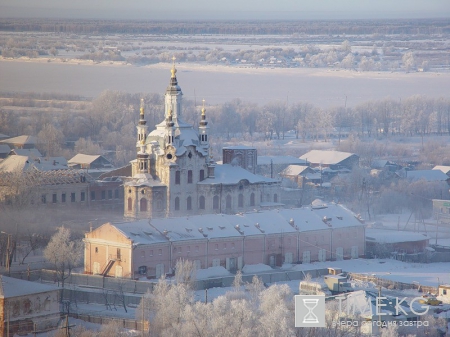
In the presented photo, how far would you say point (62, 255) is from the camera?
107 feet

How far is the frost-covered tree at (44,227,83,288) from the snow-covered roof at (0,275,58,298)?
4.39m

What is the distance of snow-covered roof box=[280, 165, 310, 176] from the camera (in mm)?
50562

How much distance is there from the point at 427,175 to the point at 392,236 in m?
14.0

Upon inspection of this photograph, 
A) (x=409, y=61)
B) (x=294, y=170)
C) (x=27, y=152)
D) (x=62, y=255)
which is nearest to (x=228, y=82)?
(x=409, y=61)

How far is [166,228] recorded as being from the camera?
33.7m

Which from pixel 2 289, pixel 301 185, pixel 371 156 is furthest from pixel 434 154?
pixel 2 289

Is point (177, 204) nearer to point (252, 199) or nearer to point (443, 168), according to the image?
point (252, 199)

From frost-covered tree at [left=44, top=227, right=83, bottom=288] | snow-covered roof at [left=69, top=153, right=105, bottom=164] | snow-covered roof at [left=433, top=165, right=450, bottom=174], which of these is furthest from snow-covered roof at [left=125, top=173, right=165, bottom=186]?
snow-covered roof at [left=433, top=165, right=450, bottom=174]

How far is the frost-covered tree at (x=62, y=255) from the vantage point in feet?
106

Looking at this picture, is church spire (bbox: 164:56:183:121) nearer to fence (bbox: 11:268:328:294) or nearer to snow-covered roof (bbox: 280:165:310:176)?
fence (bbox: 11:268:328:294)

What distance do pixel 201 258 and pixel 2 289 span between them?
8004mm

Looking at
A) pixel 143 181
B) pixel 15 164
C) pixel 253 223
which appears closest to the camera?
pixel 253 223

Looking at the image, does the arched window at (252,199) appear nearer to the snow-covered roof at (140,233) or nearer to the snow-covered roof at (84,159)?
Answer: the snow-covered roof at (140,233)

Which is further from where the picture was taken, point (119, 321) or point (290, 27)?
point (290, 27)
